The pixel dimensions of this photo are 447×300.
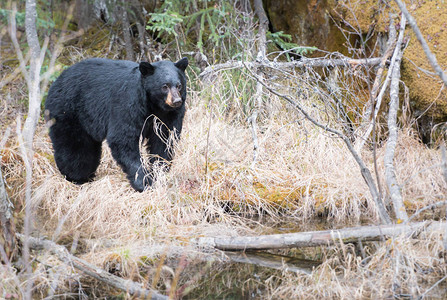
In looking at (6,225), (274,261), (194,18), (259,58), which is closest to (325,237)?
(274,261)

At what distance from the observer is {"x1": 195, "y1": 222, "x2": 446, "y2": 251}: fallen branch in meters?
3.71

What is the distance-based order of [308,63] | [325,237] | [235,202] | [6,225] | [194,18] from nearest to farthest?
[6,225]
[325,237]
[235,202]
[308,63]
[194,18]

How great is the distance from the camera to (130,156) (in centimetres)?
546

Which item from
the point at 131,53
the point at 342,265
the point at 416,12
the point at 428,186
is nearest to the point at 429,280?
the point at 342,265

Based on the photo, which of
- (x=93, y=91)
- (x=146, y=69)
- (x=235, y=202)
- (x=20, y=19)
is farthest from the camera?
(x=20, y=19)

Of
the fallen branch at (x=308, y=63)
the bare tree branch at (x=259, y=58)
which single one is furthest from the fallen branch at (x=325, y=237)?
the fallen branch at (x=308, y=63)

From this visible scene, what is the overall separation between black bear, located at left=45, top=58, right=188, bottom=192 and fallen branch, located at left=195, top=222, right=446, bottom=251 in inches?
67.5

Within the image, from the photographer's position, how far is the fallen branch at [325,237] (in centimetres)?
371

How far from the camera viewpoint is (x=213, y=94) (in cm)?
714

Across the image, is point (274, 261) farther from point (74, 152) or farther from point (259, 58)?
Result: point (259, 58)

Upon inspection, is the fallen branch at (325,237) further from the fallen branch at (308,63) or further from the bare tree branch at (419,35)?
the fallen branch at (308,63)

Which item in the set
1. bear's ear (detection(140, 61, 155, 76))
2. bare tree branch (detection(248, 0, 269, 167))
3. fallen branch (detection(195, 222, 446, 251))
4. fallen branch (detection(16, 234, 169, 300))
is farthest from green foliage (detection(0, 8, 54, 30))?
fallen branch (detection(195, 222, 446, 251))

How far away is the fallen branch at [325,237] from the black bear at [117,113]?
1.71m

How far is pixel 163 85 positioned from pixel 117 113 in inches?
23.4
